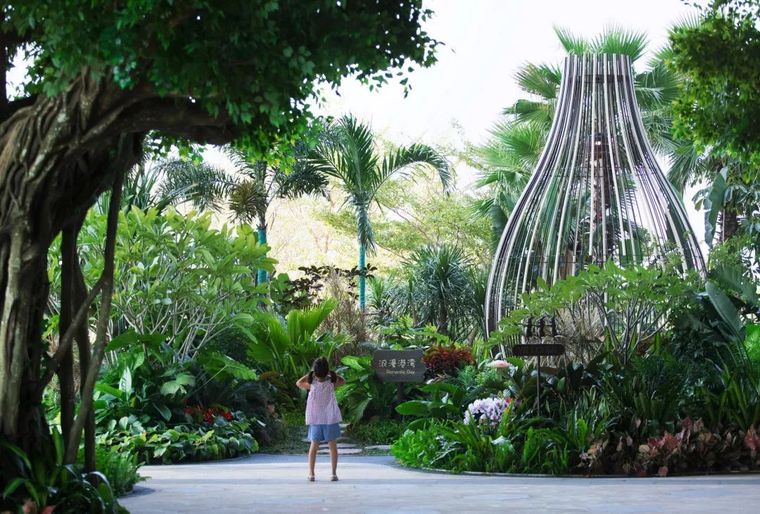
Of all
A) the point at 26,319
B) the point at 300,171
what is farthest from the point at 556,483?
the point at 300,171

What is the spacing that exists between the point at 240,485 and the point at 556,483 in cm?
261

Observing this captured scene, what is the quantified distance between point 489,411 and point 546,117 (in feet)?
48.3

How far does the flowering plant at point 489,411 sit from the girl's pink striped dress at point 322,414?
59.1 inches

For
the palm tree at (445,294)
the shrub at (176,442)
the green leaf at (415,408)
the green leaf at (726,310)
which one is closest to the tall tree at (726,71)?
the green leaf at (726,310)

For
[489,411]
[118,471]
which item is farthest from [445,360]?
[118,471]

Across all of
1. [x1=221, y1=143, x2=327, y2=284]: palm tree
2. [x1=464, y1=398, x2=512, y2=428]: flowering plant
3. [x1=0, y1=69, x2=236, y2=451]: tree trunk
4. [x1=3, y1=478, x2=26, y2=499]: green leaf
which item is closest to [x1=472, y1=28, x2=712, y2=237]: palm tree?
[x1=221, y1=143, x2=327, y2=284]: palm tree

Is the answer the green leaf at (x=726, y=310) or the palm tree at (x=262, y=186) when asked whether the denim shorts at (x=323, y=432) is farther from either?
the palm tree at (x=262, y=186)

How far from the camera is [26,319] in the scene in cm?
546

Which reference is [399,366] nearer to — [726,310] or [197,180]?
[726,310]

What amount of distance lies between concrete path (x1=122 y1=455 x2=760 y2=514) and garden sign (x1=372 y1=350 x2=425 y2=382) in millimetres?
3913

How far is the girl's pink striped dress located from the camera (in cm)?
955

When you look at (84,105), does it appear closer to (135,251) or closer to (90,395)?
(90,395)

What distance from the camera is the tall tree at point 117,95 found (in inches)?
181

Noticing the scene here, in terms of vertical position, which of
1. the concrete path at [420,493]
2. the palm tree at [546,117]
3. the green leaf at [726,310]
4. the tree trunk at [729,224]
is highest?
the palm tree at [546,117]
